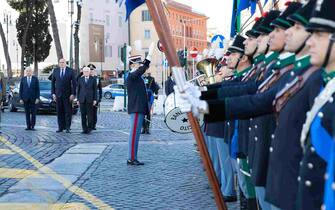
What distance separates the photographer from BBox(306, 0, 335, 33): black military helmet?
3221 mm

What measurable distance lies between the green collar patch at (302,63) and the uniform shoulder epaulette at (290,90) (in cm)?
11

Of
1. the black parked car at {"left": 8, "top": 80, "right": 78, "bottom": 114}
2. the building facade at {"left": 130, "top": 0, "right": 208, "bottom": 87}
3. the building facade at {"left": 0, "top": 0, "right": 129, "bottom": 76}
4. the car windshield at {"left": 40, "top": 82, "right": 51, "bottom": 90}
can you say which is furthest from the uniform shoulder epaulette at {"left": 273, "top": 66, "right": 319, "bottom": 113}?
the building facade at {"left": 130, "top": 0, "right": 208, "bottom": 87}

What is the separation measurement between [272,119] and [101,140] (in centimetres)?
1071

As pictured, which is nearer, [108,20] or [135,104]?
[135,104]

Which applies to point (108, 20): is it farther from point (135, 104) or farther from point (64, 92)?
point (135, 104)

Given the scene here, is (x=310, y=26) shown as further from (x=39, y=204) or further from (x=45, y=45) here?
(x=45, y=45)

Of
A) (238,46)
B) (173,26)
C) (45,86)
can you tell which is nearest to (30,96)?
(45,86)

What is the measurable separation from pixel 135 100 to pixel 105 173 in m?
1.53

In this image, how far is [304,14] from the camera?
12.5ft

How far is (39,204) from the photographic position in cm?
718

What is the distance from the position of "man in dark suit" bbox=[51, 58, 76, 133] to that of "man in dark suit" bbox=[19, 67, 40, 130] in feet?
2.97

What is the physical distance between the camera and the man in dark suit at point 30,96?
56.4 feet

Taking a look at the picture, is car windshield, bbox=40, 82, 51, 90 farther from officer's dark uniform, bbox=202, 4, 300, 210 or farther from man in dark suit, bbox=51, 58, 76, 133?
officer's dark uniform, bbox=202, 4, 300, 210

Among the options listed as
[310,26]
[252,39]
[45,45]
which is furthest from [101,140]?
[45,45]
